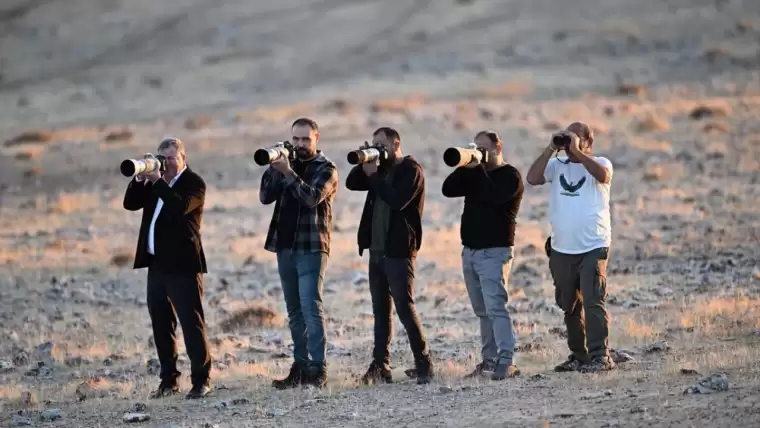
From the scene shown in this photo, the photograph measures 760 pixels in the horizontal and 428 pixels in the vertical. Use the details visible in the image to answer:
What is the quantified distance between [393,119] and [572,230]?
27354 mm

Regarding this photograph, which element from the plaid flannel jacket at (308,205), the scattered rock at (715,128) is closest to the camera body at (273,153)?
the plaid flannel jacket at (308,205)

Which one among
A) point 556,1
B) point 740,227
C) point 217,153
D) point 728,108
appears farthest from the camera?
point 556,1

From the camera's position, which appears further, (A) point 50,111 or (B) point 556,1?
(B) point 556,1

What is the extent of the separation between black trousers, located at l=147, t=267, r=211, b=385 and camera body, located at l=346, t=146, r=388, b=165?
4.90ft

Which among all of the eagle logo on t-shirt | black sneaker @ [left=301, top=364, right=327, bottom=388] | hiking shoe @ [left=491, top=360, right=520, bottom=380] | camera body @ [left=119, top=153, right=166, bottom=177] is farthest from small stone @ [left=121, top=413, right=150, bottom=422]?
the eagle logo on t-shirt

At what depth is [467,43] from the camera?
60031 millimetres

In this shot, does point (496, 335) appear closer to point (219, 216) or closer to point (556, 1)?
point (219, 216)

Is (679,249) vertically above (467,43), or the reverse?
(467,43)

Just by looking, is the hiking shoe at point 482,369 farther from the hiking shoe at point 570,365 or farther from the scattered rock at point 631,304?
the scattered rock at point 631,304

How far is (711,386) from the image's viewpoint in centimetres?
878

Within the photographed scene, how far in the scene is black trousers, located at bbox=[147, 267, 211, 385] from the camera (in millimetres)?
10266

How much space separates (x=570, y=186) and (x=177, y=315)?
308 cm

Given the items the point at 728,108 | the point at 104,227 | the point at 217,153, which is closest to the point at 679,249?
the point at 104,227

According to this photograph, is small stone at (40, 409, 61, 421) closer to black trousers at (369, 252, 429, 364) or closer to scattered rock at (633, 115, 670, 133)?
black trousers at (369, 252, 429, 364)
